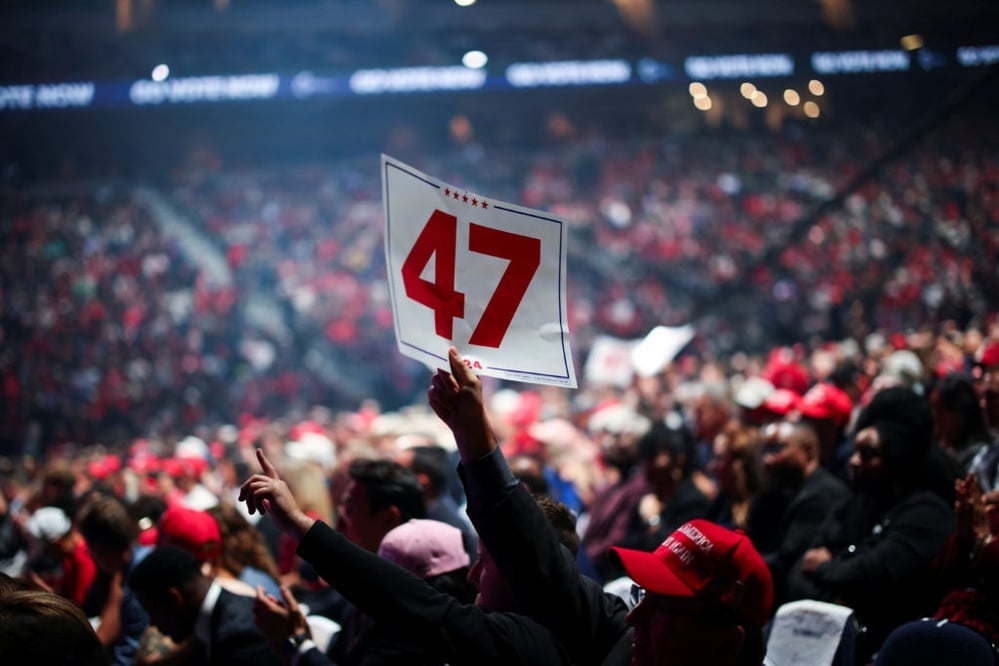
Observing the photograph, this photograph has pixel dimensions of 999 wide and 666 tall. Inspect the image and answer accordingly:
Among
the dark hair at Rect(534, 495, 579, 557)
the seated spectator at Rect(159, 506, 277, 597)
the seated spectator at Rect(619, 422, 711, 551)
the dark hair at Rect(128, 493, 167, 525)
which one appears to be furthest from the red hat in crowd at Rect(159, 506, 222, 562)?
the seated spectator at Rect(619, 422, 711, 551)

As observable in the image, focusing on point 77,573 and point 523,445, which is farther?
point 523,445

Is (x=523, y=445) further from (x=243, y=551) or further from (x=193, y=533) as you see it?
(x=193, y=533)

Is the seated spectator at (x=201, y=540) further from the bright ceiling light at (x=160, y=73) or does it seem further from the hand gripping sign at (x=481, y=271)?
the bright ceiling light at (x=160, y=73)

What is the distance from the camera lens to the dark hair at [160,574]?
330cm

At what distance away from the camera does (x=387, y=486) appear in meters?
3.38

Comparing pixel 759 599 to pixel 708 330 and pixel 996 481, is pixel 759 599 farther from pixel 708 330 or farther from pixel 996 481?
pixel 708 330

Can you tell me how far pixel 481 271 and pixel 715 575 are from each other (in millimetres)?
821

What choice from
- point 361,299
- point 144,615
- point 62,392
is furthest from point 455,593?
point 361,299

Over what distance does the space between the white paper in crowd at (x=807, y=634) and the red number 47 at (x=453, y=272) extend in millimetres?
1217

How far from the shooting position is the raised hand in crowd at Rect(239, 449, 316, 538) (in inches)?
79.4

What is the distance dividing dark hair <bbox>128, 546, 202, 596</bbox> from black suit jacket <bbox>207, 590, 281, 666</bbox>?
146 mm

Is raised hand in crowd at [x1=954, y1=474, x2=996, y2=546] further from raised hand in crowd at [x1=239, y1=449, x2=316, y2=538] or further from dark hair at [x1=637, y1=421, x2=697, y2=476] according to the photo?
dark hair at [x1=637, y1=421, x2=697, y2=476]

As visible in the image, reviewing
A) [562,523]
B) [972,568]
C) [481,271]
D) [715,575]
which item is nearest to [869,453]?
[972,568]

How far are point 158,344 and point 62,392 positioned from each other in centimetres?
209
